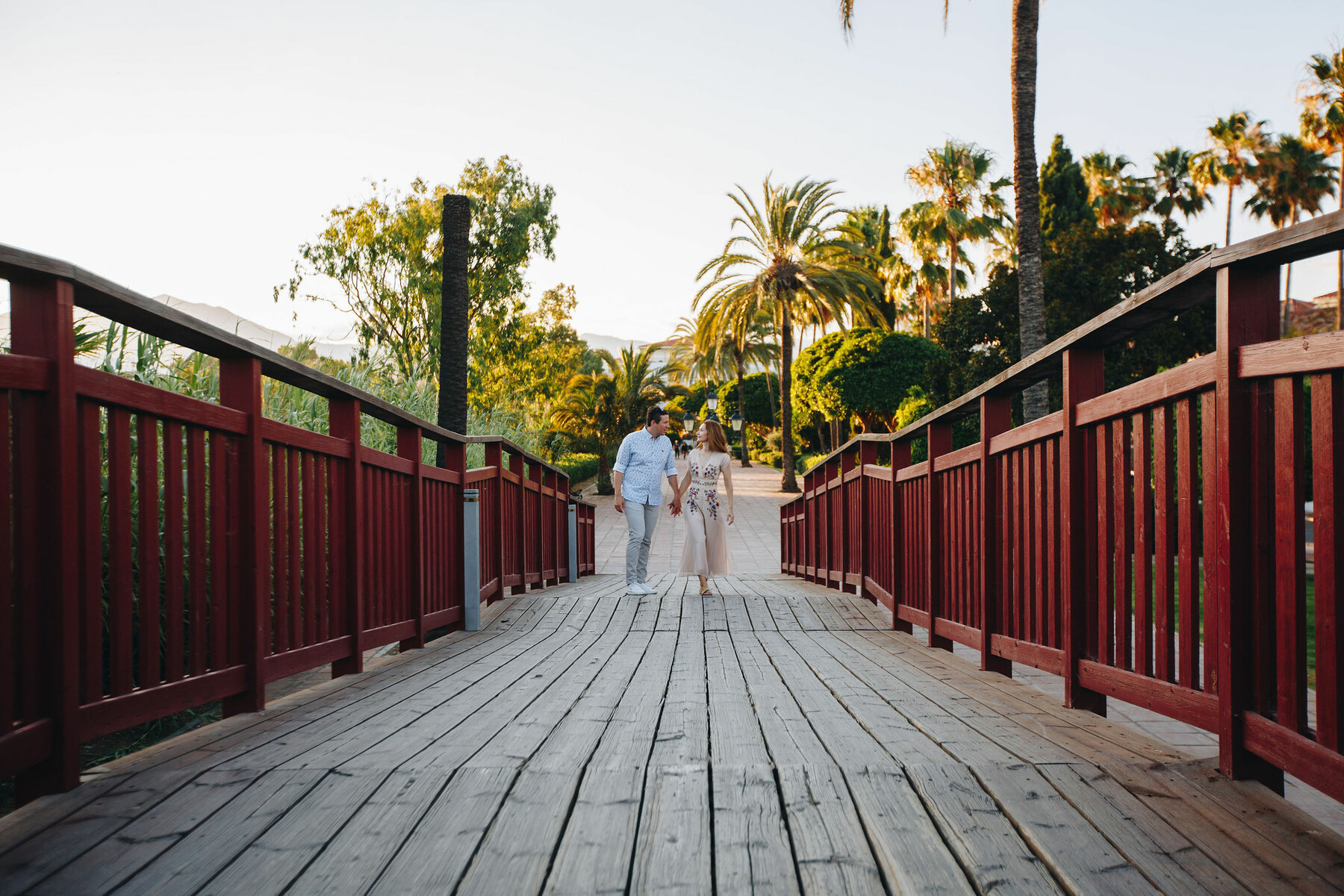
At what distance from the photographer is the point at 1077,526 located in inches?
124

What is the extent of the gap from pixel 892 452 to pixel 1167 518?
10.3 feet

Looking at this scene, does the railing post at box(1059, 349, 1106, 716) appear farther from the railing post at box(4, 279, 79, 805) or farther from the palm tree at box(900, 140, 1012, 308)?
the palm tree at box(900, 140, 1012, 308)

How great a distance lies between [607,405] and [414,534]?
2822 centimetres

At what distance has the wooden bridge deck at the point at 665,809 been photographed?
6.07 ft

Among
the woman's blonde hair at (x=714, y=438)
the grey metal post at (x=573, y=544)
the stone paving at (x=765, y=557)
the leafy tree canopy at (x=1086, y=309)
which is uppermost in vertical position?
the leafy tree canopy at (x=1086, y=309)

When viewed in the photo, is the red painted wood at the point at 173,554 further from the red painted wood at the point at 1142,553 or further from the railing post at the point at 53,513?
the red painted wood at the point at 1142,553

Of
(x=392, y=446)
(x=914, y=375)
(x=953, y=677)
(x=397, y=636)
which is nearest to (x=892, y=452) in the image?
(x=953, y=677)

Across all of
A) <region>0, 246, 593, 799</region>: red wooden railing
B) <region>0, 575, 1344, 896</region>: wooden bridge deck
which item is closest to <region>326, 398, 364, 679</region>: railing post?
<region>0, 246, 593, 799</region>: red wooden railing

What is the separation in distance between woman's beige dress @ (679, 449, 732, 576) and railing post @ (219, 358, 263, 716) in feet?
19.2

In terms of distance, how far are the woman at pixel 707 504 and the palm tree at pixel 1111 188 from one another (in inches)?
1303

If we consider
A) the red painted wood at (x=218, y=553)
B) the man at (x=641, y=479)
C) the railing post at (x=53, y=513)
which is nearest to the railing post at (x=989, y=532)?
the red painted wood at (x=218, y=553)

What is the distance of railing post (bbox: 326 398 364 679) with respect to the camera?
3.88 metres

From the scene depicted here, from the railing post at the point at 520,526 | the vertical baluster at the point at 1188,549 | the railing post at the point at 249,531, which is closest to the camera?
the vertical baluster at the point at 1188,549

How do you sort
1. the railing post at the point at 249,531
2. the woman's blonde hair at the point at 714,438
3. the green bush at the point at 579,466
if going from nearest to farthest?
the railing post at the point at 249,531 < the woman's blonde hair at the point at 714,438 < the green bush at the point at 579,466
